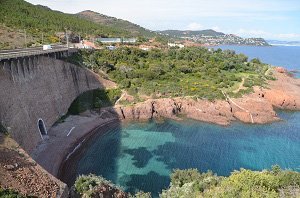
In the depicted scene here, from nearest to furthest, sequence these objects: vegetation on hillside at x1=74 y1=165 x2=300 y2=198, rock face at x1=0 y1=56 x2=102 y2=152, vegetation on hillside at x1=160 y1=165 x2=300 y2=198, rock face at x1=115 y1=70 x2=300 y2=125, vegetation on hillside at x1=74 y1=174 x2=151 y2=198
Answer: vegetation on hillside at x1=160 y1=165 x2=300 y2=198 → vegetation on hillside at x1=74 y1=165 x2=300 y2=198 → vegetation on hillside at x1=74 y1=174 x2=151 y2=198 → rock face at x1=0 y1=56 x2=102 y2=152 → rock face at x1=115 y1=70 x2=300 y2=125

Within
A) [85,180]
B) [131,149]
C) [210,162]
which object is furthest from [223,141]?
[85,180]

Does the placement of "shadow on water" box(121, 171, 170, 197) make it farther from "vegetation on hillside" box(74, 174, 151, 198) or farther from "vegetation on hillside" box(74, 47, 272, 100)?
"vegetation on hillside" box(74, 47, 272, 100)

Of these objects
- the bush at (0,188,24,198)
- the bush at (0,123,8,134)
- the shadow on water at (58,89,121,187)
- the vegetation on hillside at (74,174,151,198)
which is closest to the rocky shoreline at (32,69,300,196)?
the shadow on water at (58,89,121,187)

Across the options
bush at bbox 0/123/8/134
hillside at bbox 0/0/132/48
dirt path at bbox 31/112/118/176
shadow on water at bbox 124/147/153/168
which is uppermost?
hillside at bbox 0/0/132/48

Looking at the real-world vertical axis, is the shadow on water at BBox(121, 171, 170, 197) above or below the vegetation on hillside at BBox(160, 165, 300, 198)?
below

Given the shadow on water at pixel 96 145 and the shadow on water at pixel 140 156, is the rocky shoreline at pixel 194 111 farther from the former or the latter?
the shadow on water at pixel 140 156

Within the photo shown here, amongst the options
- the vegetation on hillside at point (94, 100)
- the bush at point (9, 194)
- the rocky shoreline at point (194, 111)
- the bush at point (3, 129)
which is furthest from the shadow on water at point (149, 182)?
the vegetation on hillside at point (94, 100)

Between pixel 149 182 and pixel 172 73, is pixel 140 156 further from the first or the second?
pixel 172 73

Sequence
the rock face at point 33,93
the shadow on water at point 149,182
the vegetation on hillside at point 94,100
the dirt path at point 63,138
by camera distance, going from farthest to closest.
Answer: the vegetation on hillside at point 94,100
the dirt path at point 63,138
the rock face at point 33,93
the shadow on water at point 149,182

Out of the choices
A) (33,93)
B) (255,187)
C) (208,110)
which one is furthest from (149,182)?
(208,110)
